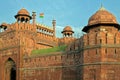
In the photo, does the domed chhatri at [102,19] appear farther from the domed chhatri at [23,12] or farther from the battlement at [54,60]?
the domed chhatri at [23,12]

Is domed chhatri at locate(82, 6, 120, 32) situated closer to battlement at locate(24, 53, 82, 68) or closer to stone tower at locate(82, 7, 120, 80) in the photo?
stone tower at locate(82, 7, 120, 80)

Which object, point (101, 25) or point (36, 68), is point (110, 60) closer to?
point (101, 25)

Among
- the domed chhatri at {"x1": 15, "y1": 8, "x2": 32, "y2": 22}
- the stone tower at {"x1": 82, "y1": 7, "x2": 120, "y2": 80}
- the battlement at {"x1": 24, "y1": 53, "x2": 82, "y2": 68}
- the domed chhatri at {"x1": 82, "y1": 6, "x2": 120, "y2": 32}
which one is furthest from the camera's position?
the domed chhatri at {"x1": 15, "y1": 8, "x2": 32, "y2": 22}

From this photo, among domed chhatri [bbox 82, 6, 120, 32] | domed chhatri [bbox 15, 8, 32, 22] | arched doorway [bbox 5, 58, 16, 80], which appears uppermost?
domed chhatri [bbox 15, 8, 32, 22]

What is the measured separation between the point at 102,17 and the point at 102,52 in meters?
2.65

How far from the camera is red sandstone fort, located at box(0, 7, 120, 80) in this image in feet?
59.5

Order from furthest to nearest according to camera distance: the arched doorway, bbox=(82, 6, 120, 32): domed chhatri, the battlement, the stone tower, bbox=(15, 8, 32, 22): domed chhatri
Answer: bbox=(15, 8, 32, 22): domed chhatri, the arched doorway, the battlement, bbox=(82, 6, 120, 32): domed chhatri, the stone tower

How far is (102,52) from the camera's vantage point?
18094 millimetres

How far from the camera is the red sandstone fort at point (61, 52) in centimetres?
1814

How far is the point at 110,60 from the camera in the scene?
58.9 feet

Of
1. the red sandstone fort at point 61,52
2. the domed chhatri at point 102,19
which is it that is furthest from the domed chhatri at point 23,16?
the domed chhatri at point 102,19

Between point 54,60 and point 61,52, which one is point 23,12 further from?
point 61,52

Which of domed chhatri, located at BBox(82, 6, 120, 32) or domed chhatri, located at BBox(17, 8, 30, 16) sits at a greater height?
domed chhatri, located at BBox(17, 8, 30, 16)

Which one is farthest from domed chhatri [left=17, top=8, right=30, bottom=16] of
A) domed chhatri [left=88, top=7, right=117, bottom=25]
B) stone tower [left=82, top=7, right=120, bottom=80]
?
stone tower [left=82, top=7, right=120, bottom=80]
